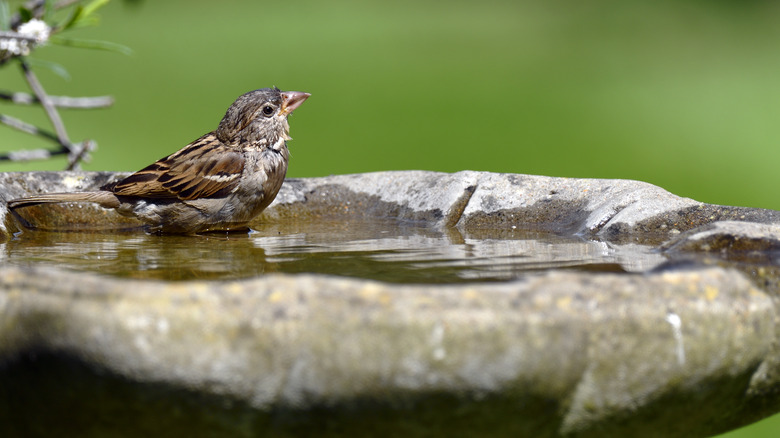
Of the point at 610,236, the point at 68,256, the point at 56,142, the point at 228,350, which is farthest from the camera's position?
the point at 56,142

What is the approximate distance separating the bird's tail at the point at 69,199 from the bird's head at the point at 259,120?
0.87 m

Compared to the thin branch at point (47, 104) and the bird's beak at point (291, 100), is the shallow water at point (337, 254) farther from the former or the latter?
the thin branch at point (47, 104)

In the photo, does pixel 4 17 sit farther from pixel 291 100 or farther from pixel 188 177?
pixel 291 100

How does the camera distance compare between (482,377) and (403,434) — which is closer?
(482,377)

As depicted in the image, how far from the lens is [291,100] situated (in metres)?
5.37

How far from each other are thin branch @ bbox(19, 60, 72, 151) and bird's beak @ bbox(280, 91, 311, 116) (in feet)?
5.93

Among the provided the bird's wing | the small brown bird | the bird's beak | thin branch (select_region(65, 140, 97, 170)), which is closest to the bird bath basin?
the small brown bird

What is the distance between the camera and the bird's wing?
481 centimetres

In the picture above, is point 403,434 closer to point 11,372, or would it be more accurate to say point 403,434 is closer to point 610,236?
point 11,372

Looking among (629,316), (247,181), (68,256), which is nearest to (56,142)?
(247,181)

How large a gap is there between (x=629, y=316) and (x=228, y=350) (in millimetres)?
1047

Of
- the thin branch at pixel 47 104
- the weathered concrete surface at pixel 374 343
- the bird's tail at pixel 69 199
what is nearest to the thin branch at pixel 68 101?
the thin branch at pixel 47 104

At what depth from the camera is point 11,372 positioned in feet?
6.63

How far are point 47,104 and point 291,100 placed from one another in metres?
1.93
